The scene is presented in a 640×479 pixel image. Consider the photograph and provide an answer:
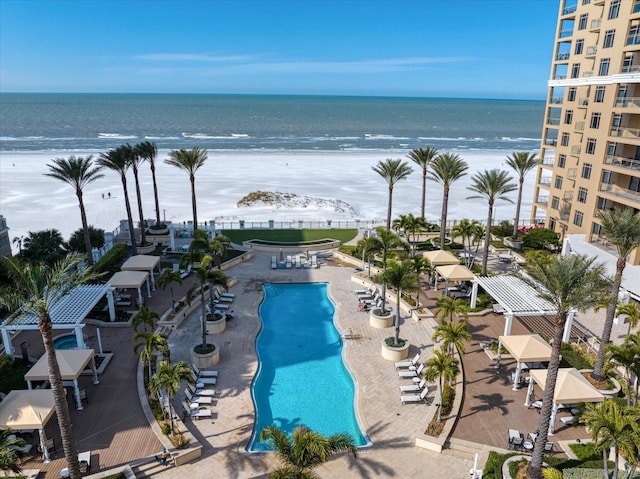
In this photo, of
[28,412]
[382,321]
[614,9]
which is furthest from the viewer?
[614,9]

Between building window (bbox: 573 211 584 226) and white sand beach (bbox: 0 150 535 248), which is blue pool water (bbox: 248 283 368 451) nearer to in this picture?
building window (bbox: 573 211 584 226)

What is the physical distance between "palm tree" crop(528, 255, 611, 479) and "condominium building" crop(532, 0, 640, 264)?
16.4m

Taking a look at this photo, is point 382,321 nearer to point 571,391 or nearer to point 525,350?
point 525,350

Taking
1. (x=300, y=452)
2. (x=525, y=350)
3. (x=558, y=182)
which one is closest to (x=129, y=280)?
(x=300, y=452)

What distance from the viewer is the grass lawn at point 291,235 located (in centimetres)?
4341

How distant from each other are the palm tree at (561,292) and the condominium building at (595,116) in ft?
53.7

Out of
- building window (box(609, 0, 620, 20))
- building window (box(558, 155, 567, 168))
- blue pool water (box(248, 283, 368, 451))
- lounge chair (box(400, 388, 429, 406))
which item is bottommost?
blue pool water (box(248, 283, 368, 451))

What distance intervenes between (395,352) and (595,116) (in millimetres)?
27068

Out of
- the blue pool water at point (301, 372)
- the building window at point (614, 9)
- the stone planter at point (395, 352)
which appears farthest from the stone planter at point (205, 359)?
the building window at point (614, 9)

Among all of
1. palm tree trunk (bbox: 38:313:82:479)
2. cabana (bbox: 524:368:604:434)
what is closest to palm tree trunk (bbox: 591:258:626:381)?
cabana (bbox: 524:368:604:434)

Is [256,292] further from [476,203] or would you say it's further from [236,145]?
[236,145]

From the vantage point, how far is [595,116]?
35.9 metres

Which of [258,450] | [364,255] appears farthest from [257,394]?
[364,255]

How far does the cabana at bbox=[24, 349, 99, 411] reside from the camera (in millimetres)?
18547
